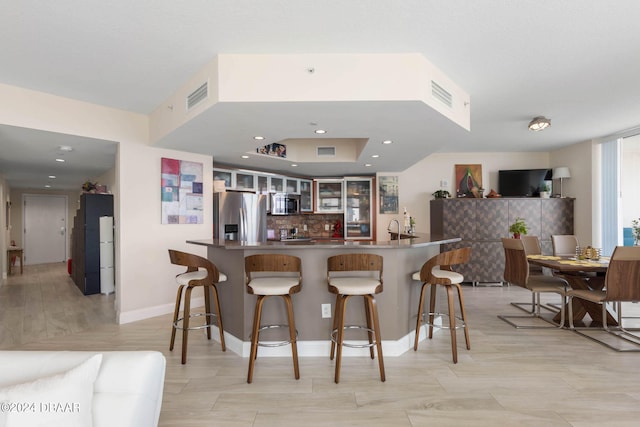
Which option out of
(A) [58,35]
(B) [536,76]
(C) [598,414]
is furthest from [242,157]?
(C) [598,414]

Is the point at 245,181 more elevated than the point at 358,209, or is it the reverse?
the point at 245,181

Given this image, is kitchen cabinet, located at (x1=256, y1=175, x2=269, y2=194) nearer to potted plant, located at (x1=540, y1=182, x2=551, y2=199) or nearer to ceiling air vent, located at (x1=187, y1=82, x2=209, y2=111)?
ceiling air vent, located at (x1=187, y1=82, x2=209, y2=111)

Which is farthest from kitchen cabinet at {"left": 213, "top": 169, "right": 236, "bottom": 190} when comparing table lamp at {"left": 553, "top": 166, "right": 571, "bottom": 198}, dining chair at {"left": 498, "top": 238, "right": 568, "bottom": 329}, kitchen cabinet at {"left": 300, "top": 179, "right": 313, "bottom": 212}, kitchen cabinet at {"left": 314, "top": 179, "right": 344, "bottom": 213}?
table lamp at {"left": 553, "top": 166, "right": 571, "bottom": 198}

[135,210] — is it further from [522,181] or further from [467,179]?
[522,181]

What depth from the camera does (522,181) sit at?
633cm

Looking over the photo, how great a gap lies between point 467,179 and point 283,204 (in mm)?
3739

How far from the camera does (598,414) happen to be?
2109 mm

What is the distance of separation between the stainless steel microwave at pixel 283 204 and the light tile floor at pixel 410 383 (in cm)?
295

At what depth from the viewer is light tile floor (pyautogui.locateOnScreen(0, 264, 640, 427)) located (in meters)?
2.10

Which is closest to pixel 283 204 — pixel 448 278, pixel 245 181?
pixel 245 181

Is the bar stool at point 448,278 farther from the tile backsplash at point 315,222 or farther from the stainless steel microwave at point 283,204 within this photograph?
the tile backsplash at point 315,222

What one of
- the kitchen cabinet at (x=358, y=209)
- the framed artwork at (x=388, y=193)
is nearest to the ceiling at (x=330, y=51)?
the framed artwork at (x=388, y=193)

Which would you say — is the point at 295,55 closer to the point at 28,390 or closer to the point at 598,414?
the point at 28,390

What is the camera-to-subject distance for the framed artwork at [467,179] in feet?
21.7
